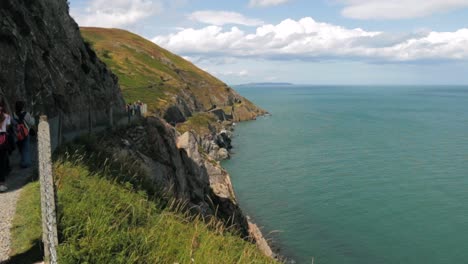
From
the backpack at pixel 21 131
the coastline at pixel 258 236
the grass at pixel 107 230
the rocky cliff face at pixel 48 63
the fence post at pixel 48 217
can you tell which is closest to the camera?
the fence post at pixel 48 217

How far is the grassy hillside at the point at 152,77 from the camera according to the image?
113m

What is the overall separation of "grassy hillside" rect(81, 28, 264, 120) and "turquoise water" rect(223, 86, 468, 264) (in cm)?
3186

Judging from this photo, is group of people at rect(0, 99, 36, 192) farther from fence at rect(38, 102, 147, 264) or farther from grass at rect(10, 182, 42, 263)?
grass at rect(10, 182, 42, 263)

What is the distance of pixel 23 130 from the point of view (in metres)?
13.0

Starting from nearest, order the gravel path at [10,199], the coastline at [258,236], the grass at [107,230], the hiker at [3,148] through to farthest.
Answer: the grass at [107,230]
the gravel path at [10,199]
the hiker at [3,148]
the coastline at [258,236]

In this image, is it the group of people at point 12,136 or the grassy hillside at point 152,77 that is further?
the grassy hillside at point 152,77

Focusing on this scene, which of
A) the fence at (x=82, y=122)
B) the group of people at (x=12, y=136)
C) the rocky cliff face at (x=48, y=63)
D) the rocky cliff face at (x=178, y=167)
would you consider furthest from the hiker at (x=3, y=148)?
the rocky cliff face at (x=48, y=63)

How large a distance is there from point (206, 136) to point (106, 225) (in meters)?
79.0

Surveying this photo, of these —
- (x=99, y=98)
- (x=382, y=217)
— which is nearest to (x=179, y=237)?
(x=99, y=98)

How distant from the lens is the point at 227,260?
9.26 m

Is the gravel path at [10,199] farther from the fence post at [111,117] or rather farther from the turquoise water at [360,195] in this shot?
the turquoise water at [360,195]

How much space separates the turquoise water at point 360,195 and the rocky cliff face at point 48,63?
2181cm

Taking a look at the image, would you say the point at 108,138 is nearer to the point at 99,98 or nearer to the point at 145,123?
the point at 145,123

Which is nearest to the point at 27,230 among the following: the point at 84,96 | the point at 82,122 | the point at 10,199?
the point at 10,199
